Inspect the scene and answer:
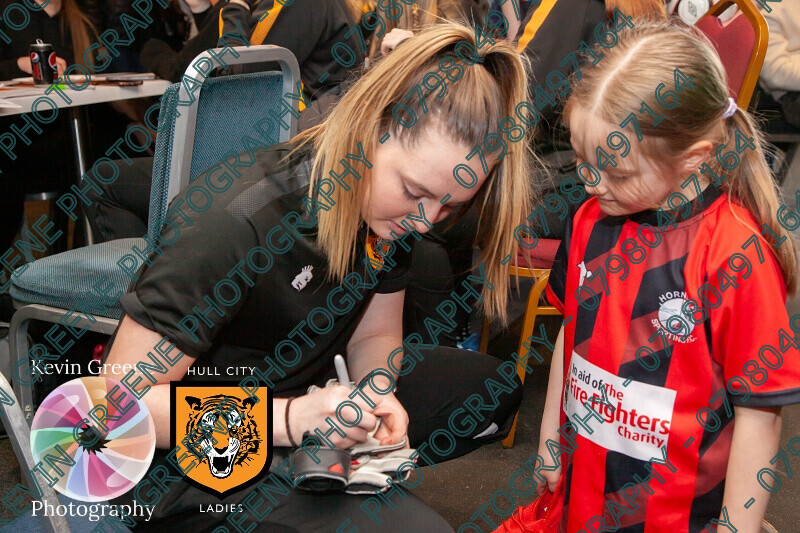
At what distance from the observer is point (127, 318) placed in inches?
36.8

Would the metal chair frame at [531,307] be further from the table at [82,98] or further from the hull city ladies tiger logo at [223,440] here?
the table at [82,98]

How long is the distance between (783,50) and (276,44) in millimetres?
1758

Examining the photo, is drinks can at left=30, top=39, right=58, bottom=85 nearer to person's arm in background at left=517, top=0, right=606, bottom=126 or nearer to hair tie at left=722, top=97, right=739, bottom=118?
person's arm in background at left=517, top=0, right=606, bottom=126

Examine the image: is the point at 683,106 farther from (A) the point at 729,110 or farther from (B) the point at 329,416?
(B) the point at 329,416

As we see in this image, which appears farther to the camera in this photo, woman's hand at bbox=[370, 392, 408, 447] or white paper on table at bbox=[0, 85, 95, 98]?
white paper on table at bbox=[0, 85, 95, 98]

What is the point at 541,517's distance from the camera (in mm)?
1269

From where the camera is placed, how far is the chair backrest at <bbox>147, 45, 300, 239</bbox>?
Answer: 4.15 ft

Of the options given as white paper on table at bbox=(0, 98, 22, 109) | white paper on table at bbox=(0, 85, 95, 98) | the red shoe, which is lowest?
the red shoe

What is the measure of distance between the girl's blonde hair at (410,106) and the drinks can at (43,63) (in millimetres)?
1735

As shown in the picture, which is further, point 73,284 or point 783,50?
point 783,50

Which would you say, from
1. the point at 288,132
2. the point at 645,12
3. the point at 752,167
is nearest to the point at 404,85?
the point at 752,167

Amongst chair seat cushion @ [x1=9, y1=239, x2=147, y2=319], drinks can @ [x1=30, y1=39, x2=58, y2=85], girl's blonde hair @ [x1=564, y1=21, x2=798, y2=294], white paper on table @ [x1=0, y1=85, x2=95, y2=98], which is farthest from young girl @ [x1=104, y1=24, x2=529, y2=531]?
drinks can @ [x1=30, y1=39, x2=58, y2=85]

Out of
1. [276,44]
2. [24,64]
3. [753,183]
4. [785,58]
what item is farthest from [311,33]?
[785,58]

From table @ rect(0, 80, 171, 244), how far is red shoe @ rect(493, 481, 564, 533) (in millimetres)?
1655
